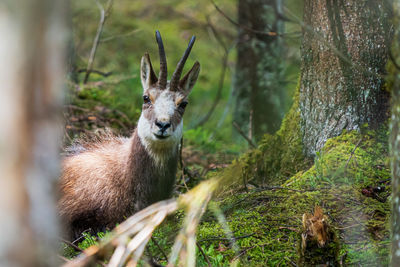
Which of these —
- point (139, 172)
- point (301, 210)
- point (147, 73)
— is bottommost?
point (301, 210)

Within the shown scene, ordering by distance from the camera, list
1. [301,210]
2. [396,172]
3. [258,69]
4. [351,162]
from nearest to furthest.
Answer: [396,172]
[301,210]
[351,162]
[258,69]

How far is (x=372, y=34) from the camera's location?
198 inches

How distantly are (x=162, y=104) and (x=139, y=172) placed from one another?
895mm

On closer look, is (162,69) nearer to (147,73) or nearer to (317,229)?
(147,73)

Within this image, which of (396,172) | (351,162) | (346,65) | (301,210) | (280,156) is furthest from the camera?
(280,156)

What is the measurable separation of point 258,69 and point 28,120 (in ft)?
29.5

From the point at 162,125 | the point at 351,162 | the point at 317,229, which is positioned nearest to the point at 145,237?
the point at 317,229

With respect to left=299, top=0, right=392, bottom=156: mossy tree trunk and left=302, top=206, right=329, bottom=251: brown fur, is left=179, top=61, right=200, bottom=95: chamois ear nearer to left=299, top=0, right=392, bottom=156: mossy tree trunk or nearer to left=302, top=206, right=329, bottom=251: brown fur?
Result: left=299, top=0, right=392, bottom=156: mossy tree trunk

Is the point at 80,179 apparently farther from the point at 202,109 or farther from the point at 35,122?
the point at 202,109

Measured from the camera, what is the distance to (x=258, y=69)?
1070cm

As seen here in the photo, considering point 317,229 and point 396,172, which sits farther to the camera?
point 317,229

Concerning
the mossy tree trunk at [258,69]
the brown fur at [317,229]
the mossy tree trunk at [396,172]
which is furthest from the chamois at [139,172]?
the mossy tree trunk at [258,69]

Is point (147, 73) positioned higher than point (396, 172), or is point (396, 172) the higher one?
point (147, 73)

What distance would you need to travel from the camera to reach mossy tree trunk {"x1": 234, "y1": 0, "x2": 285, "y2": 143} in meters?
10.2
